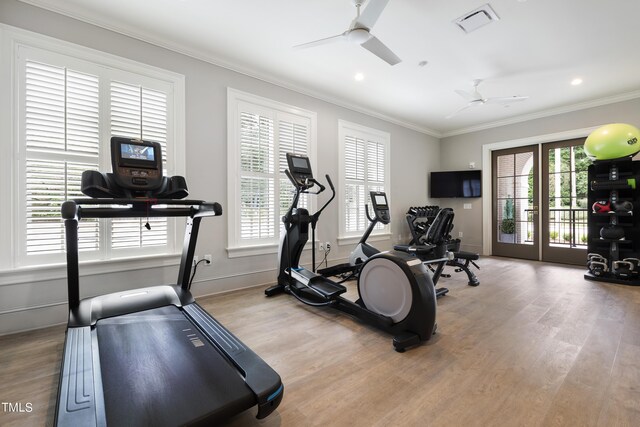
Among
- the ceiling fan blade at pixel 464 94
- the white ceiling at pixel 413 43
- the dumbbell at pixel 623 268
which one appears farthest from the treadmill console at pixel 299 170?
the dumbbell at pixel 623 268

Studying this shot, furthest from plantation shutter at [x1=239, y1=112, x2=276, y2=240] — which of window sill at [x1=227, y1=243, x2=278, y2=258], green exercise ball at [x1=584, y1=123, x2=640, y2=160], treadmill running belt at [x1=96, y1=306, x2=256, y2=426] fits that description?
green exercise ball at [x1=584, y1=123, x2=640, y2=160]

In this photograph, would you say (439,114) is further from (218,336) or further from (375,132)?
(218,336)

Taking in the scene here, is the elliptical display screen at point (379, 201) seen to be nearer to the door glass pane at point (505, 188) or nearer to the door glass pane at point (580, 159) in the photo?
the door glass pane at point (505, 188)

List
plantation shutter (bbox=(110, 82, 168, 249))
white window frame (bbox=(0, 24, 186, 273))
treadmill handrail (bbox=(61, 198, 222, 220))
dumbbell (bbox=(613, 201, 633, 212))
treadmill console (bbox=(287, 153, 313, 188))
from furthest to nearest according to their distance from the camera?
dumbbell (bbox=(613, 201, 633, 212)) → treadmill console (bbox=(287, 153, 313, 188)) → plantation shutter (bbox=(110, 82, 168, 249)) → white window frame (bbox=(0, 24, 186, 273)) → treadmill handrail (bbox=(61, 198, 222, 220))

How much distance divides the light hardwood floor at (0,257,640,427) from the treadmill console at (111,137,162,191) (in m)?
1.35

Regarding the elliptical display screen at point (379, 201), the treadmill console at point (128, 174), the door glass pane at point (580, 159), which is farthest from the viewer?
the door glass pane at point (580, 159)

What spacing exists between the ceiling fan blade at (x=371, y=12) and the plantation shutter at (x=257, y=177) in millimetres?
1950

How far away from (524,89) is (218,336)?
5489 millimetres

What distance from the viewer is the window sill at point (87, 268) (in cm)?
237

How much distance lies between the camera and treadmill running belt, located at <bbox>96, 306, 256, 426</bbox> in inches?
46.1

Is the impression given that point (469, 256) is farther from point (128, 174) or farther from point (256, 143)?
point (128, 174)

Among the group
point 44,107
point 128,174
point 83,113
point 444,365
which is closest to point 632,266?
point 444,365

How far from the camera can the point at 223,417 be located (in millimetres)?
1204

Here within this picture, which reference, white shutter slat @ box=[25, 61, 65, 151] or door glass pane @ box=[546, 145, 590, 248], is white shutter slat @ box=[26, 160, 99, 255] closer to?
white shutter slat @ box=[25, 61, 65, 151]
